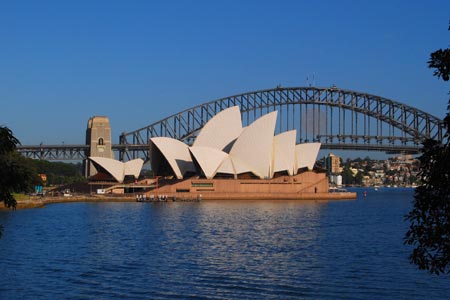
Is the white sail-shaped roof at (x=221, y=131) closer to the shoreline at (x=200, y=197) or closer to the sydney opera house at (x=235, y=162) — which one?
the sydney opera house at (x=235, y=162)

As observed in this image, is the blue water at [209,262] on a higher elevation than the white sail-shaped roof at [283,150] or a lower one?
lower

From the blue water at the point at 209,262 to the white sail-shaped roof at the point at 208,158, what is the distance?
1218 inches

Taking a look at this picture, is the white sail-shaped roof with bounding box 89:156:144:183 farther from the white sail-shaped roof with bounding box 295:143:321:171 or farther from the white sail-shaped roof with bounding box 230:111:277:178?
the white sail-shaped roof with bounding box 295:143:321:171

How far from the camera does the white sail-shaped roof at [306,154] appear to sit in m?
74.3

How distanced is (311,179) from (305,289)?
190 feet

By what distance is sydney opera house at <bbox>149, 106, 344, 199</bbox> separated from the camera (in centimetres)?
6869

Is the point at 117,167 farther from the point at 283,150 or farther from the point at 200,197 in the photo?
the point at 283,150

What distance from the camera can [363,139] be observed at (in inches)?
3772

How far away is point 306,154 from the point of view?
7469 cm

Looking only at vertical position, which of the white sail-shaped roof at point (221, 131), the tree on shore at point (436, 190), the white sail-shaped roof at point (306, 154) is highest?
the white sail-shaped roof at point (221, 131)

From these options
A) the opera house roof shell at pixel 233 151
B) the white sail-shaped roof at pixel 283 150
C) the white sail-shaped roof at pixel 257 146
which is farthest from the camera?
the white sail-shaped roof at pixel 283 150

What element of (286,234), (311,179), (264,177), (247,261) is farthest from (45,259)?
(311,179)

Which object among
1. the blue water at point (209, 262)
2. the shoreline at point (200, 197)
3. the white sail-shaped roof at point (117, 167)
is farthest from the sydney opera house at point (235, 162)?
the blue water at point (209, 262)

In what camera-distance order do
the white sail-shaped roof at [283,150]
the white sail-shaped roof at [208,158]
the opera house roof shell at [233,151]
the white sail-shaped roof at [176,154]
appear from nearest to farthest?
the opera house roof shell at [233,151], the white sail-shaped roof at [208,158], the white sail-shaped roof at [283,150], the white sail-shaped roof at [176,154]
